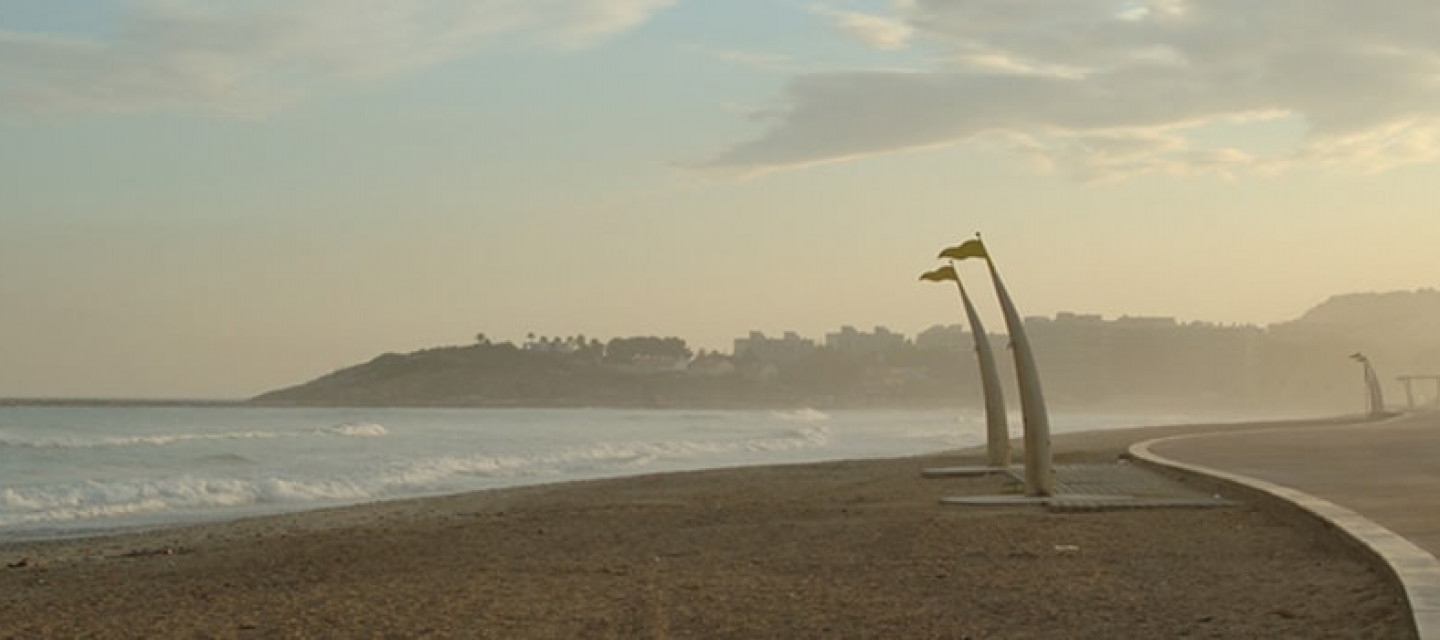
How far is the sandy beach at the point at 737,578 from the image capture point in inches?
311

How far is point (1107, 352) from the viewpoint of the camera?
14888 cm

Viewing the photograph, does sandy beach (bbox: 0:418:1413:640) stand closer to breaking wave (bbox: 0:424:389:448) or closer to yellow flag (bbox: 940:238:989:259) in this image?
yellow flag (bbox: 940:238:989:259)

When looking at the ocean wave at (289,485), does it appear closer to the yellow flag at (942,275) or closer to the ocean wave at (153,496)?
the ocean wave at (153,496)

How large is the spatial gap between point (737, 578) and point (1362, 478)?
7753 mm

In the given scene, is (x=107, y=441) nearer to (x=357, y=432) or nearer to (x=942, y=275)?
(x=357, y=432)

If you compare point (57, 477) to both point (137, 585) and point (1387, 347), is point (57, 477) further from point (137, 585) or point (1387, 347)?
point (1387, 347)

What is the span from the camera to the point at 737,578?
9.78m

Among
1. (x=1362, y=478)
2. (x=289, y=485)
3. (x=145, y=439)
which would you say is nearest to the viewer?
(x=1362, y=478)

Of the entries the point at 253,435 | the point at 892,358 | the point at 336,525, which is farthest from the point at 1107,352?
the point at 336,525

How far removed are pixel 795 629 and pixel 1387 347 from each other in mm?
157220

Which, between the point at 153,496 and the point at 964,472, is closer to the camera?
the point at 964,472

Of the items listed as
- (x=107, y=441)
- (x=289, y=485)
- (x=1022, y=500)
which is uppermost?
(x=107, y=441)

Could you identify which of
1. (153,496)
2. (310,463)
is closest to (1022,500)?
(153,496)

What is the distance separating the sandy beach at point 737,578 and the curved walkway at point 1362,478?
19 centimetres
